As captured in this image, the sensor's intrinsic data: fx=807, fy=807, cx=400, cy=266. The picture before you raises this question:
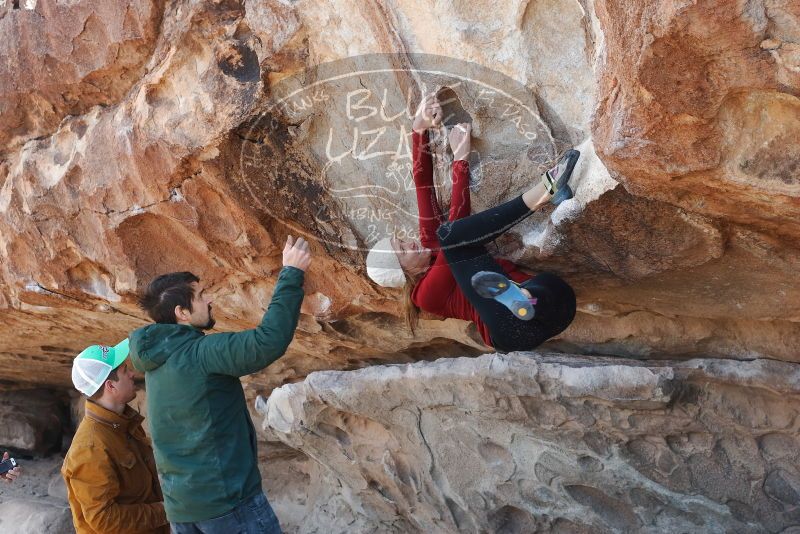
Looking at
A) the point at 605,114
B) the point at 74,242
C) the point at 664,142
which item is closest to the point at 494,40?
the point at 605,114

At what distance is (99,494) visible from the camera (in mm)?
→ 2252

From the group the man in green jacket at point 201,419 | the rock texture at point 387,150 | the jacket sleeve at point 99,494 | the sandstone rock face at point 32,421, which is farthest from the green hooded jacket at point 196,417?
the sandstone rock face at point 32,421

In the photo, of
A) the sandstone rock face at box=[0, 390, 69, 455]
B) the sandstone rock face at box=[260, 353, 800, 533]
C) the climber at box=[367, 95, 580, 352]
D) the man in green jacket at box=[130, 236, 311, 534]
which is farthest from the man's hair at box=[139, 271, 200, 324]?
the sandstone rock face at box=[0, 390, 69, 455]

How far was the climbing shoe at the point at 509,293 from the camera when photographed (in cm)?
203

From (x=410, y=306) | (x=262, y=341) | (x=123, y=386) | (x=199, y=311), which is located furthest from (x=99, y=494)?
(x=410, y=306)

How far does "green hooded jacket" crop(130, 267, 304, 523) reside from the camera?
1898mm

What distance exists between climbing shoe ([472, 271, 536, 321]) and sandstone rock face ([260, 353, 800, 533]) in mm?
300

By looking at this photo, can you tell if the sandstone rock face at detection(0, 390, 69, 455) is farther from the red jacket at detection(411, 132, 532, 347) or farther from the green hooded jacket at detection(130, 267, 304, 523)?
the red jacket at detection(411, 132, 532, 347)

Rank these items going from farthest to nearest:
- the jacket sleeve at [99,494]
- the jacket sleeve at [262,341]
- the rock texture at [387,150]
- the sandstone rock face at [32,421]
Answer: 1. the sandstone rock face at [32,421]
2. the jacket sleeve at [99,494]
3. the jacket sleeve at [262,341]
4. the rock texture at [387,150]

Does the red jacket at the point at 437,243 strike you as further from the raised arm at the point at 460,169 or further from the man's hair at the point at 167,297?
the man's hair at the point at 167,297

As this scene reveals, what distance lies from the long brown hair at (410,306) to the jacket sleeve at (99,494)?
99 centimetres

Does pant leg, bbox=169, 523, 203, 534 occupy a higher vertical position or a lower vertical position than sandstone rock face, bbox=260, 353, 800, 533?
higher

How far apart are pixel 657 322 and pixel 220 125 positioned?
1441 millimetres

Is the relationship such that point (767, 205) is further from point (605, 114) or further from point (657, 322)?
point (657, 322)
